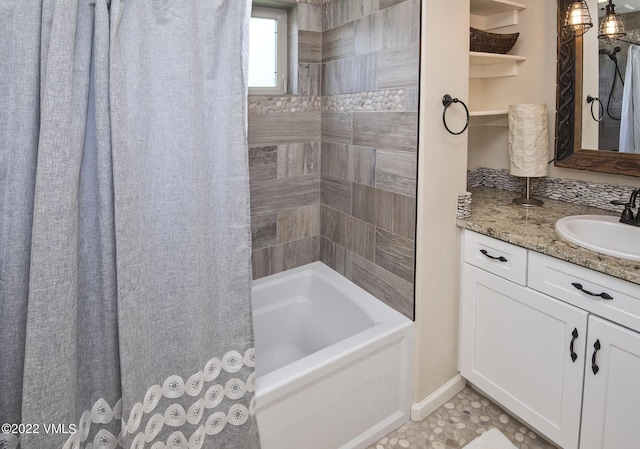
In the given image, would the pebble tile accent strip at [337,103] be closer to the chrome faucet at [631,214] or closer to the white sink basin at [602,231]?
the white sink basin at [602,231]

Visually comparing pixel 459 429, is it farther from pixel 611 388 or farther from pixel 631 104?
pixel 631 104

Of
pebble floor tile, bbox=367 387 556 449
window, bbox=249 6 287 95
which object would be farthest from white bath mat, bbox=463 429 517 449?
window, bbox=249 6 287 95

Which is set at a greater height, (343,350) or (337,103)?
(337,103)

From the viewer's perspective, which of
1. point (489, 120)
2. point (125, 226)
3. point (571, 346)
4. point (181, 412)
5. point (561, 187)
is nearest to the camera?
point (125, 226)

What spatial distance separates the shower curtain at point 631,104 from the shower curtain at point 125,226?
172 centimetres

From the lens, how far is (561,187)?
7.26 ft

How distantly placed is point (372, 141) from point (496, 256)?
2.61 feet

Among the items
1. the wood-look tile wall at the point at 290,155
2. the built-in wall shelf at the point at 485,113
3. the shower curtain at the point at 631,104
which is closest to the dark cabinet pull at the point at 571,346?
the shower curtain at the point at 631,104

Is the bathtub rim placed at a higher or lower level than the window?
lower

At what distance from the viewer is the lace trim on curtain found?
1295 mm

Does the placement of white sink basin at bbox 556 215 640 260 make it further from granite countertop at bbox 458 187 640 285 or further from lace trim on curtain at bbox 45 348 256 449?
lace trim on curtain at bbox 45 348 256 449

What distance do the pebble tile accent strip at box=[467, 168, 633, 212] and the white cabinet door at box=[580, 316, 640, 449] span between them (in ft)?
2.71

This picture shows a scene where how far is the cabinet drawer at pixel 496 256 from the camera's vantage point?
172 cm

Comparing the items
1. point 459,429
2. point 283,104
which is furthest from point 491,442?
point 283,104
